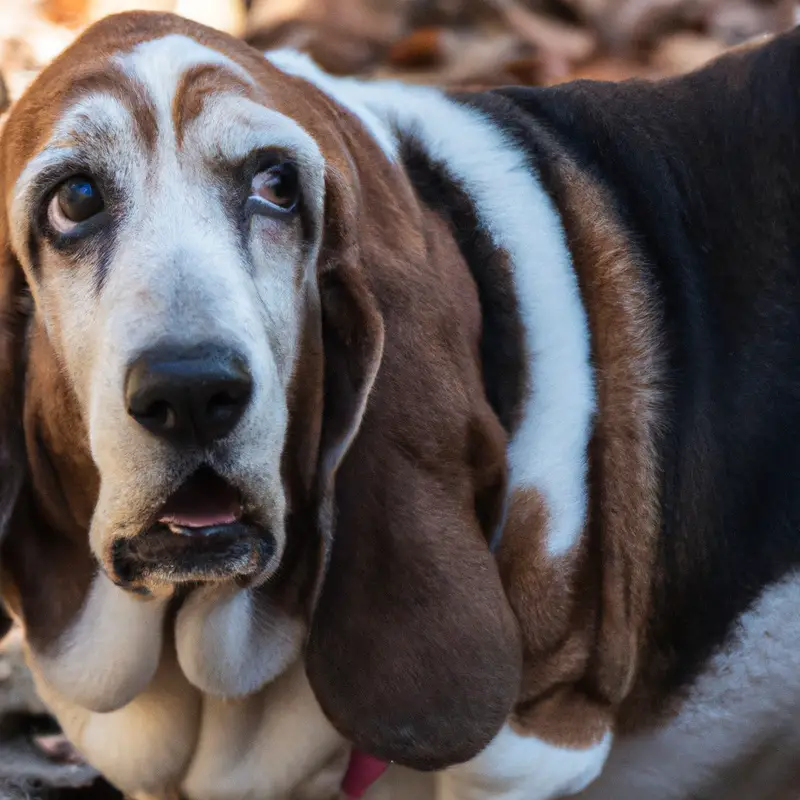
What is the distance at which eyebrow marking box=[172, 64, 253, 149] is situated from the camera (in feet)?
4.46

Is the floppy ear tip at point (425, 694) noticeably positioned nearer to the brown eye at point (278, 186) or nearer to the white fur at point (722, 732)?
the white fur at point (722, 732)

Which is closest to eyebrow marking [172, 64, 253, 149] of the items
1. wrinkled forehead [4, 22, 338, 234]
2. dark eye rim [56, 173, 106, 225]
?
wrinkled forehead [4, 22, 338, 234]

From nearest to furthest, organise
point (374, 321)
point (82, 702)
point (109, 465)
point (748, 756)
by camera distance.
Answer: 1. point (109, 465)
2. point (374, 321)
3. point (82, 702)
4. point (748, 756)

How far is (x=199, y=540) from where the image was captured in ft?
4.41

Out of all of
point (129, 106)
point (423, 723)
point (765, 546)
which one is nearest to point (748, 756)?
point (765, 546)

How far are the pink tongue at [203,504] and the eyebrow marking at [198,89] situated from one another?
1.23ft

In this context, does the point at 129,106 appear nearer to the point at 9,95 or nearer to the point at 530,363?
the point at 530,363

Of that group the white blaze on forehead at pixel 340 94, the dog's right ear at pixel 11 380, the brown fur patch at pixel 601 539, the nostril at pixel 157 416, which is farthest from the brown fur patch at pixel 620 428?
the dog's right ear at pixel 11 380

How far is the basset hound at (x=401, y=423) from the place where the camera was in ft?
4.41

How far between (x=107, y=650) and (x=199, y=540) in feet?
1.11

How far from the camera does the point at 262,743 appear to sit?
66.3 inches

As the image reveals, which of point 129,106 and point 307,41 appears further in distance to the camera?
point 307,41

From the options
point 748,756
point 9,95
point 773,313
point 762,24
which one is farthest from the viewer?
point 762,24

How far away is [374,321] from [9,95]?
1.41m
